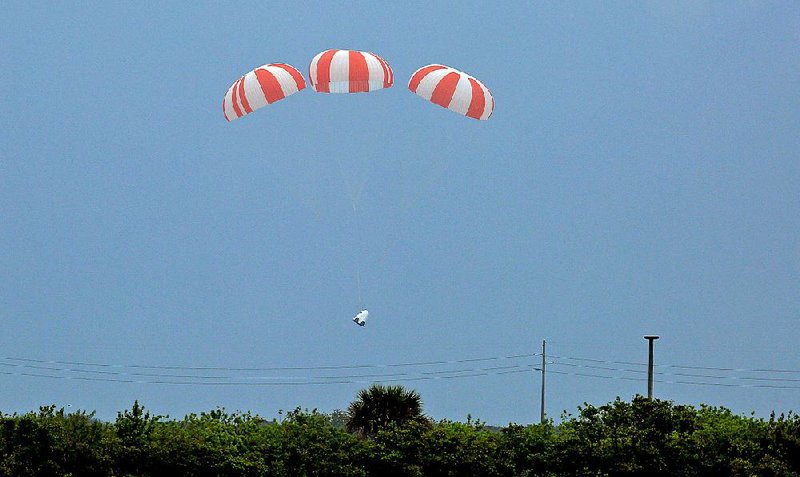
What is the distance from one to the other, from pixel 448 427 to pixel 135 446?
686 centimetres

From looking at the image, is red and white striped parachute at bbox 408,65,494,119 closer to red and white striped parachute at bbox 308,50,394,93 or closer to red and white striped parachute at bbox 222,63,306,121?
red and white striped parachute at bbox 308,50,394,93

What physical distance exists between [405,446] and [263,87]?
8.67 m

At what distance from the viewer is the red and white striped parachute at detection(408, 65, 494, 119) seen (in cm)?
2183

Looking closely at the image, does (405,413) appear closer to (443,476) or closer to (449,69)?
(443,476)

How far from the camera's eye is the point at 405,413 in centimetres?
2508

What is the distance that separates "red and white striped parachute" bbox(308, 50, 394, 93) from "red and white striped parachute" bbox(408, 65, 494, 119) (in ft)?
3.77

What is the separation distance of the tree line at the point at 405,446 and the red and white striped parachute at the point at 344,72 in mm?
7342

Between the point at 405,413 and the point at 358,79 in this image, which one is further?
the point at 405,413

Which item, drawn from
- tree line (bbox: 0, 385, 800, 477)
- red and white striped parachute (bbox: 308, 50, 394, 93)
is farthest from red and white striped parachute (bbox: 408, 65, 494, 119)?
tree line (bbox: 0, 385, 800, 477)

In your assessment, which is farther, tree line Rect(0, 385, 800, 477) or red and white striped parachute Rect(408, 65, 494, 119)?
red and white striped parachute Rect(408, 65, 494, 119)

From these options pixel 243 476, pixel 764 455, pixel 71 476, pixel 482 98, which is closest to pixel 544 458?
pixel 764 455

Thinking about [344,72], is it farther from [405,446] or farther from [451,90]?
[405,446]

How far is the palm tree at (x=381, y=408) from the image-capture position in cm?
2500

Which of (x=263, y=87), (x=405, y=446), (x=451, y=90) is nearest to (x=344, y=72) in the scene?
(x=263, y=87)
